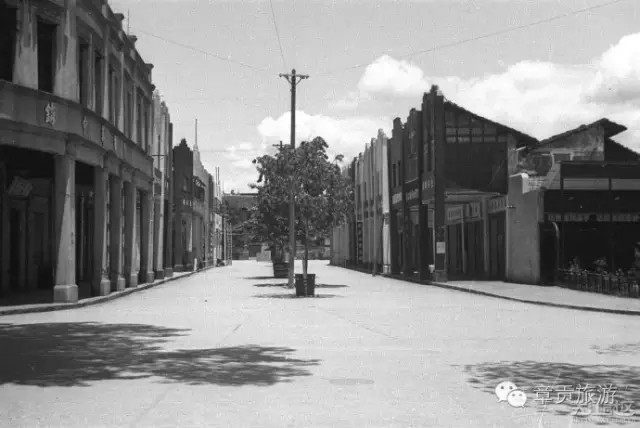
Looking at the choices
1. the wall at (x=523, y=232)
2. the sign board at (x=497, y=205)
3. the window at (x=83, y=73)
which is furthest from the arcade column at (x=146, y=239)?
the sign board at (x=497, y=205)

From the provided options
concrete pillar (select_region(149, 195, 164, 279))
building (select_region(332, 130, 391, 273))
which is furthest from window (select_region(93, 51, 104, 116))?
building (select_region(332, 130, 391, 273))

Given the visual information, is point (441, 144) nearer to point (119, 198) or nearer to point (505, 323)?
point (119, 198)

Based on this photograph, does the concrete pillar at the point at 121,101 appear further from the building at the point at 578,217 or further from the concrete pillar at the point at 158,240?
the building at the point at 578,217

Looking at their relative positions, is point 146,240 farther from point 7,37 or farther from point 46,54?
point 7,37

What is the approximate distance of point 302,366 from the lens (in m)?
11.6

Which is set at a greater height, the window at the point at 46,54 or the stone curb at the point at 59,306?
the window at the point at 46,54

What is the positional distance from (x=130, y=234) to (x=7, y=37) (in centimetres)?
1157

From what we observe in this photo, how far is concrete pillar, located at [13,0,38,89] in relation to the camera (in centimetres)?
2231

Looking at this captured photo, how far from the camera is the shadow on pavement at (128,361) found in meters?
10.5

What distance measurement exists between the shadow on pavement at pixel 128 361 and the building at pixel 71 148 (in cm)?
805

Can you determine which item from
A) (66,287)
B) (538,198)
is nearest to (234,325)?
(66,287)

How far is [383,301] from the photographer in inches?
1093

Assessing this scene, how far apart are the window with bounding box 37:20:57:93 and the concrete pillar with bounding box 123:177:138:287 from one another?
7292 millimetres

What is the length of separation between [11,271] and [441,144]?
21.9 meters
